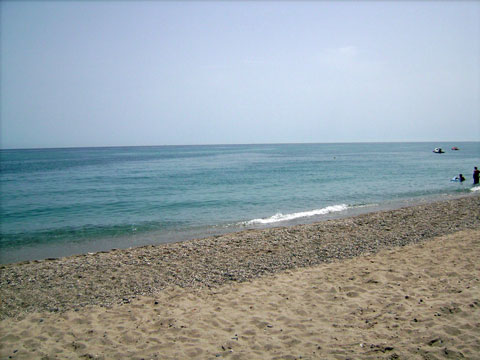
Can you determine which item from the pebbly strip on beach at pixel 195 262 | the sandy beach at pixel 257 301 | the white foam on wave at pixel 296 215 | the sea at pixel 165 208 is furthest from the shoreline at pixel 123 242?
the sandy beach at pixel 257 301

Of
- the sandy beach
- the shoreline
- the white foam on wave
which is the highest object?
the sandy beach

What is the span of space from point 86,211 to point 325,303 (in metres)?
19.3

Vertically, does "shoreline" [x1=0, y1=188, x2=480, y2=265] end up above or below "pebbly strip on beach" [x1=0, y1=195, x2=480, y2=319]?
below

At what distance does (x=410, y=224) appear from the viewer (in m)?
13.6

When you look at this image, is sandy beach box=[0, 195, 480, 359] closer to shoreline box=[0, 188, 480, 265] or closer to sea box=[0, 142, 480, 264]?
shoreline box=[0, 188, 480, 265]

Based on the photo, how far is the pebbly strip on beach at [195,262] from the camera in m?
8.02

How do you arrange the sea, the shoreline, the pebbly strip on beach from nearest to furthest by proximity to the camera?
1. the pebbly strip on beach
2. the shoreline
3. the sea

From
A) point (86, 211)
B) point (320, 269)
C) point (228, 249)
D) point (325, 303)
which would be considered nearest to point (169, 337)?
point (325, 303)

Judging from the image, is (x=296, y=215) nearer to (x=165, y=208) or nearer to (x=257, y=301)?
(x=165, y=208)

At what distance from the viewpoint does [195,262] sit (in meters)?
9.88

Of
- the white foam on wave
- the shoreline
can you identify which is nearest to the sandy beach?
→ the shoreline

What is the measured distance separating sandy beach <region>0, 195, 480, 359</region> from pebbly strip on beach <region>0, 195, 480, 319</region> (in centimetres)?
5

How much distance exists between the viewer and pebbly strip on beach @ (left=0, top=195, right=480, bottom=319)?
8016 mm

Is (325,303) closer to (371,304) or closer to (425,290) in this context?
(371,304)
